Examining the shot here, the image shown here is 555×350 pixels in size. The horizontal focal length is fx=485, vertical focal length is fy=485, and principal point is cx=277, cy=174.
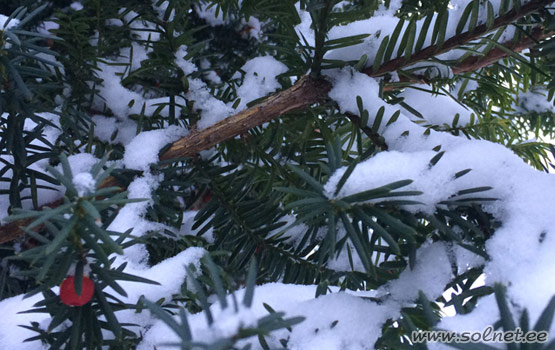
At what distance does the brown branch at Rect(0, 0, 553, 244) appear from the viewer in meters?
0.66

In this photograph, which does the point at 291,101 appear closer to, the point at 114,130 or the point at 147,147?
the point at 147,147

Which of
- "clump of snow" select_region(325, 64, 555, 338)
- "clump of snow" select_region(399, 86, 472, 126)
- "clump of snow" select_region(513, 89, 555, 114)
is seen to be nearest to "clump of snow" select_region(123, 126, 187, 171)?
"clump of snow" select_region(325, 64, 555, 338)

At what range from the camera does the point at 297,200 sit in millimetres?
484

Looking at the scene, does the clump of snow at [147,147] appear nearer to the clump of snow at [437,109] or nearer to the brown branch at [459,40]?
the brown branch at [459,40]

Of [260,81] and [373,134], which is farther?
[260,81]

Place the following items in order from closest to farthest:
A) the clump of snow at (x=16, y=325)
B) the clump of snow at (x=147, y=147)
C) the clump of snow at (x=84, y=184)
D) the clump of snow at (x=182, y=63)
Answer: the clump of snow at (x=84, y=184), the clump of snow at (x=16, y=325), the clump of snow at (x=147, y=147), the clump of snow at (x=182, y=63)

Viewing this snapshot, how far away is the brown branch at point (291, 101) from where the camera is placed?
66cm

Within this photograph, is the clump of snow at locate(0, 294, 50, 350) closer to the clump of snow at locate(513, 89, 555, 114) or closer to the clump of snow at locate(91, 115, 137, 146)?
the clump of snow at locate(91, 115, 137, 146)

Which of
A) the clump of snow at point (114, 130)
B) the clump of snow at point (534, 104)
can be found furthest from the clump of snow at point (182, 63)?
the clump of snow at point (534, 104)

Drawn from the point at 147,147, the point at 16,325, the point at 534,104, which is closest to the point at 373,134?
the point at 147,147

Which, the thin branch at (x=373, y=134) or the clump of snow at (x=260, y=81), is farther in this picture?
the clump of snow at (x=260, y=81)

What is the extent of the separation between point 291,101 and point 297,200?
275 millimetres

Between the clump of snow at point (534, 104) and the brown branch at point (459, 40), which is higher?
the brown branch at point (459, 40)

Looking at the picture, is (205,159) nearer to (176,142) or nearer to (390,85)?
(176,142)
